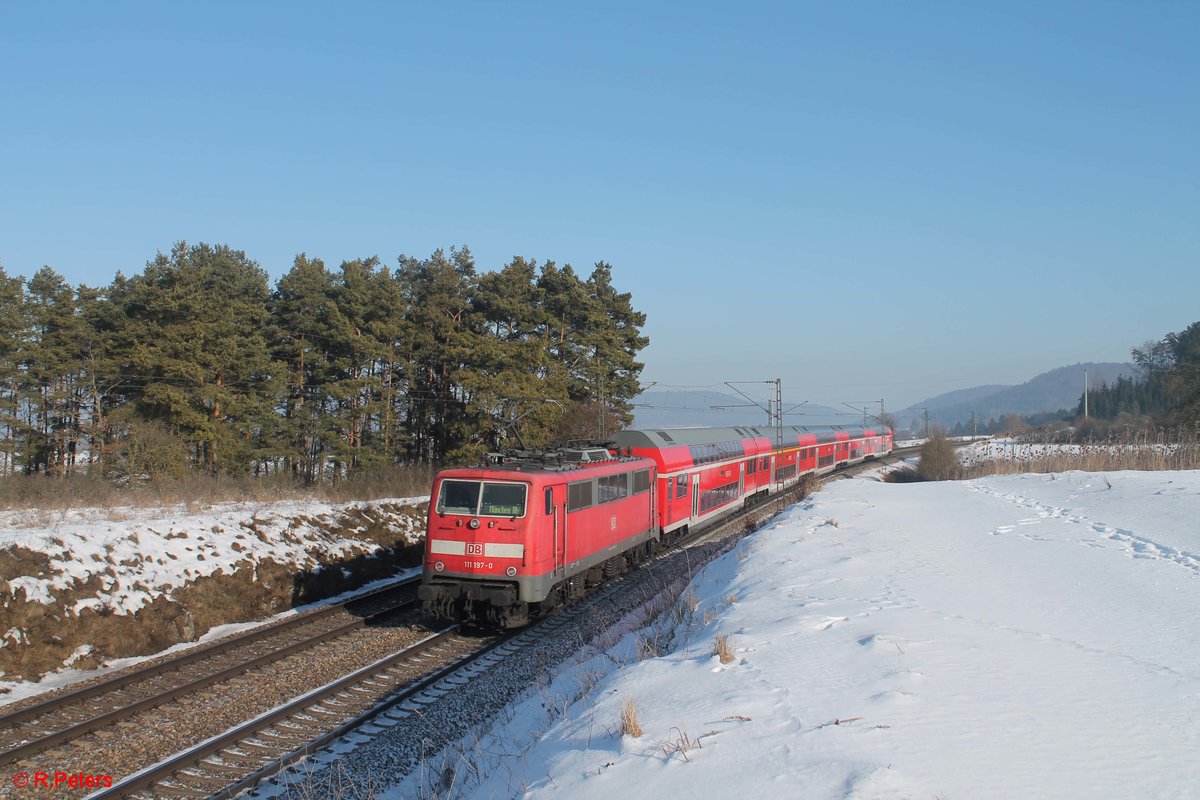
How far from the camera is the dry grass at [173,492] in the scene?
22.6 meters

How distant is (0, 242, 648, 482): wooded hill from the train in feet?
38.8

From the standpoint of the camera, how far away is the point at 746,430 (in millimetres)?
33719

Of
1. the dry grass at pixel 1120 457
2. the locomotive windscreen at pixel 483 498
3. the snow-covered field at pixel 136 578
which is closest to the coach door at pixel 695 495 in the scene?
the snow-covered field at pixel 136 578

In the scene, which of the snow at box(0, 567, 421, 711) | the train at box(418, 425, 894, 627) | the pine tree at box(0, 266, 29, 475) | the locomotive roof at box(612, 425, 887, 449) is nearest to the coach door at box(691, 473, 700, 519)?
the train at box(418, 425, 894, 627)

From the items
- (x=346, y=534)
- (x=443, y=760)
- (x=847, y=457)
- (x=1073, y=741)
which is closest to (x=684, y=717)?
(x=1073, y=741)

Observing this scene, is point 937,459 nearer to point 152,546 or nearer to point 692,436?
point 692,436

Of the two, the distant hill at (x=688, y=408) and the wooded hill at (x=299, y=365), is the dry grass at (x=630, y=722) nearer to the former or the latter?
the wooded hill at (x=299, y=365)

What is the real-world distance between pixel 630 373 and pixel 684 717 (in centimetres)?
4174

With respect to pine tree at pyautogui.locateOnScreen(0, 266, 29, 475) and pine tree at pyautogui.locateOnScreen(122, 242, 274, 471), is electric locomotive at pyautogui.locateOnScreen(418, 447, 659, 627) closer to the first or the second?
pine tree at pyautogui.locateOnScreen(122, 242, 274, 471)

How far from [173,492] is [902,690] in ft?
80.5

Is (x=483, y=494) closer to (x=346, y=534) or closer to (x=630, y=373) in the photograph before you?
(x=346, y=534)

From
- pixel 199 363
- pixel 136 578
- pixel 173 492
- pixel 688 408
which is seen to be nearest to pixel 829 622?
pixel 136 578

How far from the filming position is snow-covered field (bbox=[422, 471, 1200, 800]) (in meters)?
4.62

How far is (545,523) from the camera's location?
13.5m
